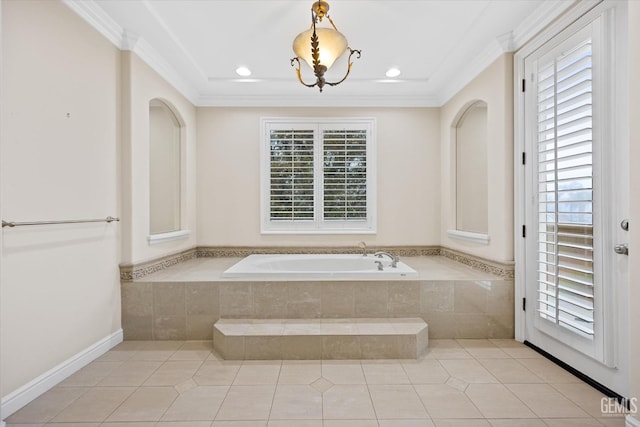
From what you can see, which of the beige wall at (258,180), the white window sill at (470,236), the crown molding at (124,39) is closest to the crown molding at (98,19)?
the crown molding at (124,39)

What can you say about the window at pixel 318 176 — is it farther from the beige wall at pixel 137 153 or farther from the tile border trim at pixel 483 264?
the beige wall at pixel 137 153

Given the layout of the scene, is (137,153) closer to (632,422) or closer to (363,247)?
(363,247)

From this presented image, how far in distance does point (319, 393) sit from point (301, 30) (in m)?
2.53

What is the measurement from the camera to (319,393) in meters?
1.90

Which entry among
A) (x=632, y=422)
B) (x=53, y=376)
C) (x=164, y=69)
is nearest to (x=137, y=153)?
(x=164, y=69)

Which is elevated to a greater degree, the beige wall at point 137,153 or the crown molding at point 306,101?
the crown molding at point 306,101

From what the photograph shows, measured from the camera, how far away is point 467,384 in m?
1.99

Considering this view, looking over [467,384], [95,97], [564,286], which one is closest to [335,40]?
[95,97]

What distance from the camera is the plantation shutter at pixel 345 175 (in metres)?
3.94

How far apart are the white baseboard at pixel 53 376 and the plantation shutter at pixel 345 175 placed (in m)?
2.41

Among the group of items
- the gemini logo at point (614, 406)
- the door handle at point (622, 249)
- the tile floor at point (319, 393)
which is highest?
the door handle at point (622, 249)

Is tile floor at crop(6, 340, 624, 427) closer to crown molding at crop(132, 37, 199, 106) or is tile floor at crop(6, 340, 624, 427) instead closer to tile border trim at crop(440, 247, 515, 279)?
tile border trim at crop(440, 247, 515, 279)

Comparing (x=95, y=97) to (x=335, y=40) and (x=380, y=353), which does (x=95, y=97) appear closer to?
(x=335, y=40)

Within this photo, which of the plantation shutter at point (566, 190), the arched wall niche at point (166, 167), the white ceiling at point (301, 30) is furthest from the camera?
the arched wall niche at point (166, 167)
